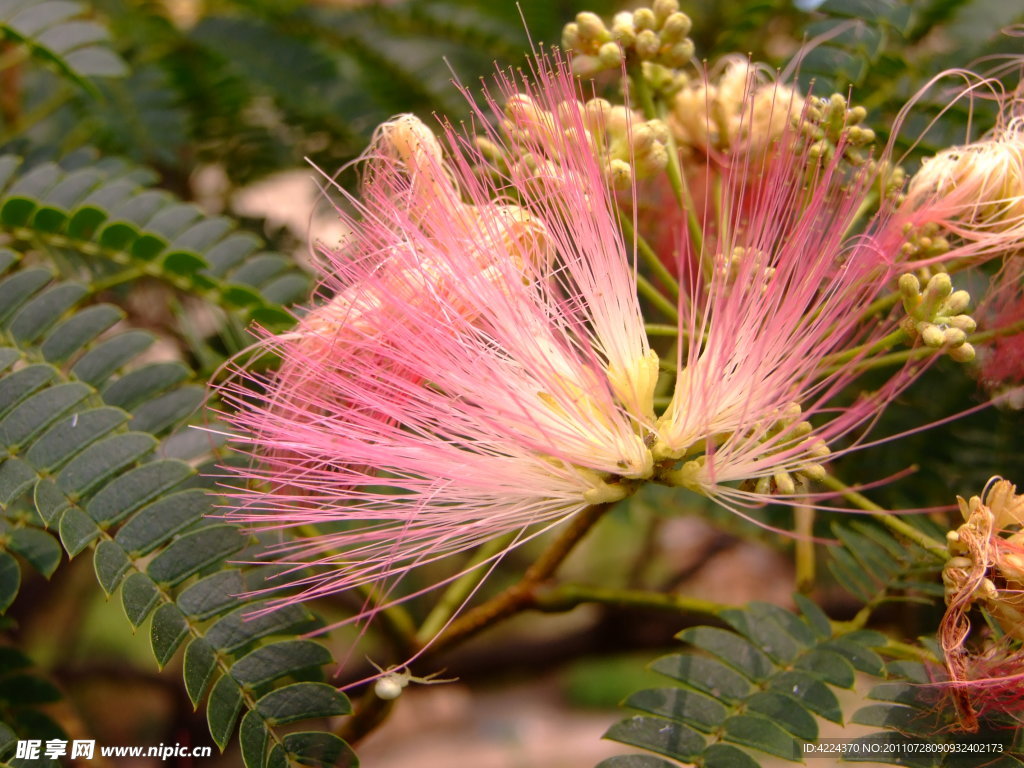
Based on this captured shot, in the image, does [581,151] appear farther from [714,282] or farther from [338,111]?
[338,111]

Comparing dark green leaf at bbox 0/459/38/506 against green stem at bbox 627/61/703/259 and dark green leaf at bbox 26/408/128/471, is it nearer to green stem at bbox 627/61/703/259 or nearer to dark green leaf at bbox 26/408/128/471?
dark green leaf at bbox 26/408/128/471

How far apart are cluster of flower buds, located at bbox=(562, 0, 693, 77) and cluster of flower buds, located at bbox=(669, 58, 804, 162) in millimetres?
91

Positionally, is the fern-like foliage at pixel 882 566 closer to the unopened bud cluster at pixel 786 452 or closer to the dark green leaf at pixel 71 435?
the unopened bud cluster at pixel 786 452

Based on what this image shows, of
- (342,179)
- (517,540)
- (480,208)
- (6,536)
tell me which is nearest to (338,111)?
(342,179)

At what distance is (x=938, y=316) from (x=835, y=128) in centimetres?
33

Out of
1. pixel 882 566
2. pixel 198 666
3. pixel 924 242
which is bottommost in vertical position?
pixel 882 566

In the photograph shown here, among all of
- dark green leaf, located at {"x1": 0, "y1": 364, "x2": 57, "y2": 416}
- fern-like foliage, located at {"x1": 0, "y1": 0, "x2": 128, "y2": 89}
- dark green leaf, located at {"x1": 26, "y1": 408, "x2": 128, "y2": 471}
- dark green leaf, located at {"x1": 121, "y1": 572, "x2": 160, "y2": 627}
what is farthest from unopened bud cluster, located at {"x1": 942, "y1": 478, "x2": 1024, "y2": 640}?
fern-like foliage, located at {"x1": 0, "y1": 0, "x2": 128, "y2": 89}

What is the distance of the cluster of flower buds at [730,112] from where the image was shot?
1458mm

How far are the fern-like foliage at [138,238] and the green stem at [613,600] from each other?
69 centimetres

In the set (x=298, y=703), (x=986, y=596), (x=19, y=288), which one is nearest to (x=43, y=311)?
(x=19, y=288)

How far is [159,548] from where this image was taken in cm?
121

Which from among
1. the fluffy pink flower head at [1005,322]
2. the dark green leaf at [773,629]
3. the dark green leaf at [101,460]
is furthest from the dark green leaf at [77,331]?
the fluffy pink flower head at [1005,322]

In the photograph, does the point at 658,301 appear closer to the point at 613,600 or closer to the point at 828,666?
the point at 613,600

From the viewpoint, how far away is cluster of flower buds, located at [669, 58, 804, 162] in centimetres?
146
